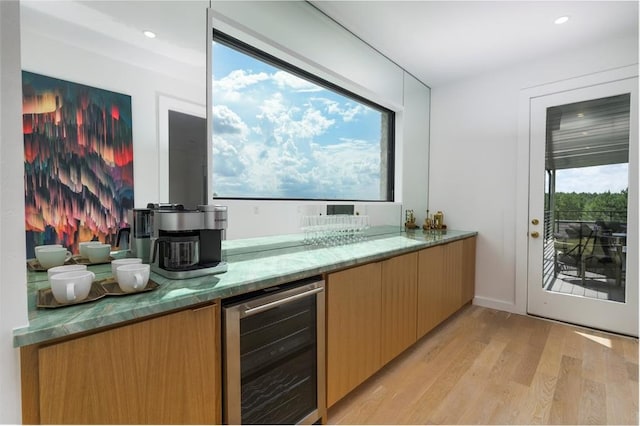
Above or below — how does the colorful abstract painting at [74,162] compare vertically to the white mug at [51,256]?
above

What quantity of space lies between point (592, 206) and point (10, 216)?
12.8 ft

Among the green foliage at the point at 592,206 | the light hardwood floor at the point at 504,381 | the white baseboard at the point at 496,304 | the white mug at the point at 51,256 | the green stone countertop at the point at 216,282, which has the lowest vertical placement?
the light hardwood floor at the point at 504,381

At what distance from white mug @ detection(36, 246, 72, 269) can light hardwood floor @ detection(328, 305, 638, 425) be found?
4.93 feet

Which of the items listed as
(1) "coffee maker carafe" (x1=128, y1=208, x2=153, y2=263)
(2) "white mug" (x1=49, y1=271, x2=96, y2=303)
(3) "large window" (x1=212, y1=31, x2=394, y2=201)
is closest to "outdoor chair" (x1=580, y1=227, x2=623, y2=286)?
(3) "large window" (x1=212, y1=31, x2=394, y2=201)

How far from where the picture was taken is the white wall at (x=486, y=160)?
10.5 ft

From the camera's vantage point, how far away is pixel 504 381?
2014mm

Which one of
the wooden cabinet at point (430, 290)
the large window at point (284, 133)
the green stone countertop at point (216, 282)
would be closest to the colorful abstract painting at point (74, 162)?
the green stone countertop at point (216, 282)

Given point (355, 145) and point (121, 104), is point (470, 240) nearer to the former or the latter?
point (355, 145)

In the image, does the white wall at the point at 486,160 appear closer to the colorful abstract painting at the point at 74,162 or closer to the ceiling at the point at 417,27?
the ceiling at the point at 417,27

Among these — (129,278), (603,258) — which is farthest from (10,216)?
(603,258)

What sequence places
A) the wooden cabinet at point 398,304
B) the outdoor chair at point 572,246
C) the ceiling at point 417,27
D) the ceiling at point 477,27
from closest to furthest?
1. the ceiling at point 417,27
2. the wooden cabinet at point 398,304
3. the ceiling at point 477,27
4. the outdoor chair at point 572,246

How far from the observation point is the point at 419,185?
11.9 feet

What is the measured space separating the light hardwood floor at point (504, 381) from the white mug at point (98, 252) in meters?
1.41

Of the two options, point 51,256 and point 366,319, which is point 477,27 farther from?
point 51,256
